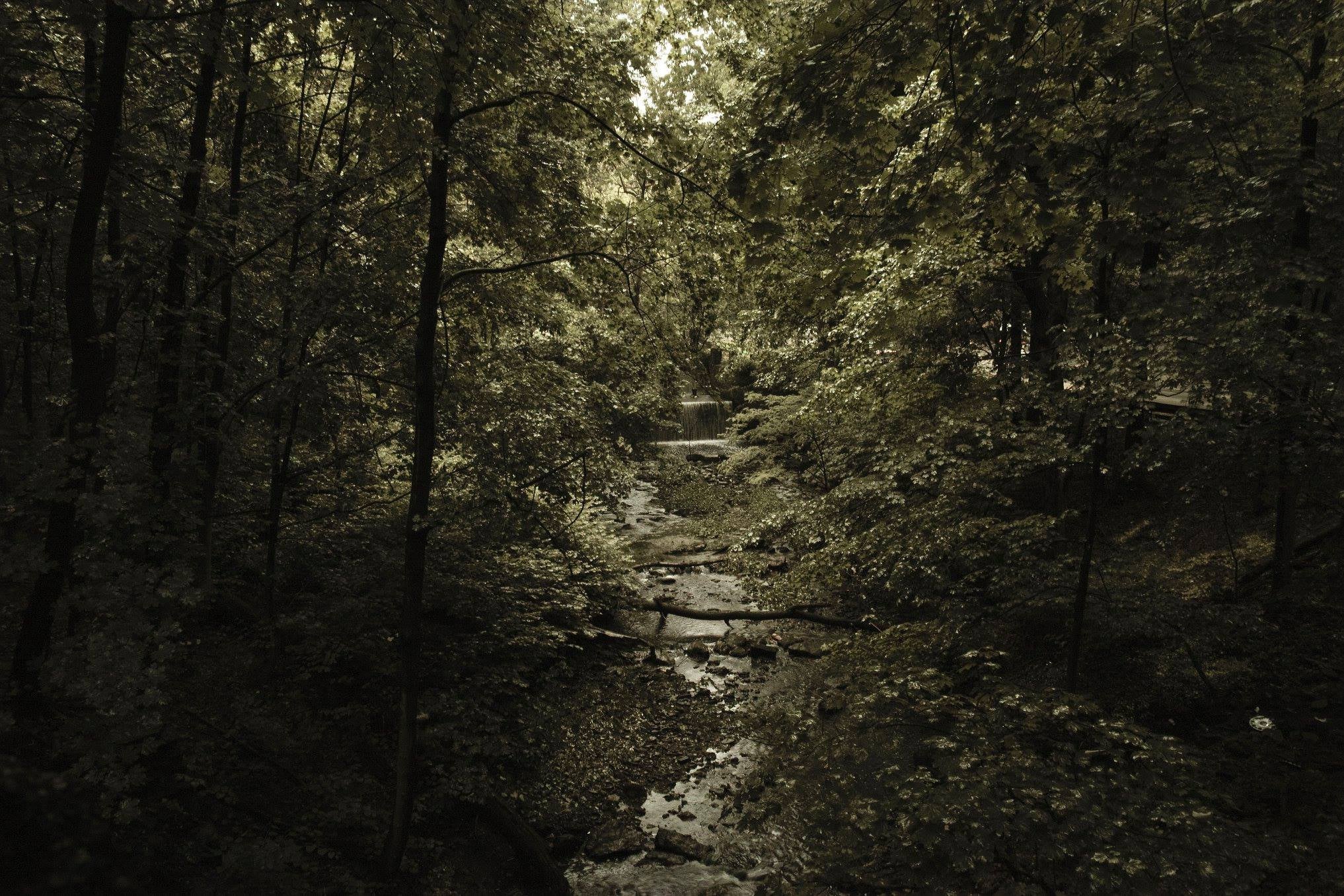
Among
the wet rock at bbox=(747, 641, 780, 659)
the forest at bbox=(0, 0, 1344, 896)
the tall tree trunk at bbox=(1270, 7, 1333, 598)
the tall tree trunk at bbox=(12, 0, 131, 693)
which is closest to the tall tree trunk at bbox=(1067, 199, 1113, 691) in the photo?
the forest at bbox=(0, 0, 1344, 896)

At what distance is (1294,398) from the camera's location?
17.5 feet

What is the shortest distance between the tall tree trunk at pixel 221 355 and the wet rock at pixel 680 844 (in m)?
4.49

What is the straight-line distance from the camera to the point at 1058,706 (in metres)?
4.23

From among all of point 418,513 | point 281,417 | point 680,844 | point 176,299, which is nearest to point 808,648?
point 680,844

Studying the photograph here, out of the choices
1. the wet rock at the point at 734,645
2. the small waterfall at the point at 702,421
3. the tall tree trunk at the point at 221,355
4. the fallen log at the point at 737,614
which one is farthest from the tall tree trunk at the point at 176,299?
the small waterfall at the point at 702,421

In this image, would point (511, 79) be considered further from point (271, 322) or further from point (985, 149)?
point (271, 322)

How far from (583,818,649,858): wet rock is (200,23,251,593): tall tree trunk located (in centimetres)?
406

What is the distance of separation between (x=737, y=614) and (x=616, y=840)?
532 centimetres

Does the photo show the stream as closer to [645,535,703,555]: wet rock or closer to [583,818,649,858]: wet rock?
[583,818,649,858]: wet rock

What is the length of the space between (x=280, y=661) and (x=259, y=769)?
1460mm

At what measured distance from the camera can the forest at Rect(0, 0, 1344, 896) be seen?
3.45m

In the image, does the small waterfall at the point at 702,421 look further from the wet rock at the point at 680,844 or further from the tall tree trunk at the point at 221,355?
the tall tree trunk at the point at 221,355

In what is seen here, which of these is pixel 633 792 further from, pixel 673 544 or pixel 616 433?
pixel 673 544

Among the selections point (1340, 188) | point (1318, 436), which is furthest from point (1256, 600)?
point (1340, 188)
